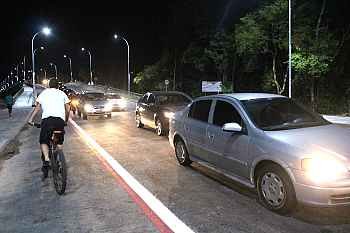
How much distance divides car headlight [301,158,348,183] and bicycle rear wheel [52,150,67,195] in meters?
4.00

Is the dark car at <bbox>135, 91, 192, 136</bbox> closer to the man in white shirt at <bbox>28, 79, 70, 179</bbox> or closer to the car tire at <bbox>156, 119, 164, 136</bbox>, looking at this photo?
the car tire at <bbox>156, 119, 164, 136</bbox>

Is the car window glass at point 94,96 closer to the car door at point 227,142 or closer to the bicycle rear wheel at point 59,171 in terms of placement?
the bicycle rear wheel at point 59,171

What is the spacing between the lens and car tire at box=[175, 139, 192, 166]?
947cm

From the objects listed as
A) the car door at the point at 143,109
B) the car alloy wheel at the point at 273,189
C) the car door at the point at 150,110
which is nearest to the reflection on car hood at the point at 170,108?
the car door at the point at 150,110

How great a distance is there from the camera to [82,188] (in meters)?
7.96

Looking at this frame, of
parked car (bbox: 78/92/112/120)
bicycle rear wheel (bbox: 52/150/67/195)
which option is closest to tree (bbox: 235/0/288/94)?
parked car (bbox: 78/92/112/120)

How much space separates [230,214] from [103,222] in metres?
1.75

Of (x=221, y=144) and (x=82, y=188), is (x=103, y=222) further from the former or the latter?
(x=221, y=144)

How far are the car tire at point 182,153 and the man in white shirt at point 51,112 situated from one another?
2668 mm

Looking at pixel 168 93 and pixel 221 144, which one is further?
pixel 168 93

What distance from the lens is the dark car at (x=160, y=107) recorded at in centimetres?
1525

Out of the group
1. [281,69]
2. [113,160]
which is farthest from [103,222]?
[281,69]

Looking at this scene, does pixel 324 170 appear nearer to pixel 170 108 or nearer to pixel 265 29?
pixel 170 108

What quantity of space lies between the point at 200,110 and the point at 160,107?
691 centimetres
